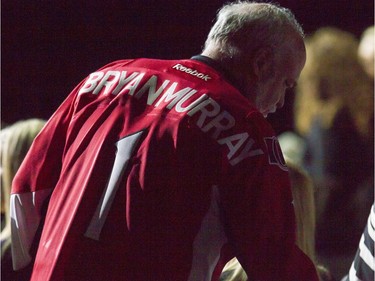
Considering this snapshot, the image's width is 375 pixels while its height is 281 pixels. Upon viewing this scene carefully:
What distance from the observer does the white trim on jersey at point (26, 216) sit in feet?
8.87

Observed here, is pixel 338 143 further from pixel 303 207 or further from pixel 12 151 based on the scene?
pixel 12 151

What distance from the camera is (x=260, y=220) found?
7.70ft

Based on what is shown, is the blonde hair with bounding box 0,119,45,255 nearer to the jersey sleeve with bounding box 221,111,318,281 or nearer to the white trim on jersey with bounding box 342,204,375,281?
the jersey sleeve with bounding box 221,111,318,281

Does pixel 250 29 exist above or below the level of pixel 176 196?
above

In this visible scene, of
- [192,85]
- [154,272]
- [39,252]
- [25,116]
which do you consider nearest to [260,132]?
[192,85]

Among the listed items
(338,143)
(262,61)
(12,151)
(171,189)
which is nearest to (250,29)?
(262,61)

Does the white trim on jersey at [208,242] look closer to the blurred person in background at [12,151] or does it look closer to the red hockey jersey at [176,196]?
the red hockey jersey at [176,196]

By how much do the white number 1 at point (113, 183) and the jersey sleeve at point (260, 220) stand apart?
0.28 metres

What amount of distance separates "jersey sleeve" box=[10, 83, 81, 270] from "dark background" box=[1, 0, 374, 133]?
3234mm

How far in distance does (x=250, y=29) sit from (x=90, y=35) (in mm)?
3521

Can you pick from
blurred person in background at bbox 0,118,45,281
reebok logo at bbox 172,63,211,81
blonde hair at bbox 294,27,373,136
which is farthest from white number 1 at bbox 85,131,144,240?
blonde hair at bbox 294,27,373,136

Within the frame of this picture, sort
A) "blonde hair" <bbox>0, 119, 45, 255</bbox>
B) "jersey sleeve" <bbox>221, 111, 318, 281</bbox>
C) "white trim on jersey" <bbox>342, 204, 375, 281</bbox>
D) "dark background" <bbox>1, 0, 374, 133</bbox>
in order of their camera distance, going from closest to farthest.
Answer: "jersey sleeve" <bbox>221, 111, 318, 281</bbox> < "white trim on jersey" <bbox>342, 204, 375, 281</bbox> < "blonde hair" <bbox>0, 119, 45, 255</bbox> < "dark background" <bbox>1, 0, 374, 133</bbox>

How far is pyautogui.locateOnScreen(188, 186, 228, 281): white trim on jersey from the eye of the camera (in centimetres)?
239

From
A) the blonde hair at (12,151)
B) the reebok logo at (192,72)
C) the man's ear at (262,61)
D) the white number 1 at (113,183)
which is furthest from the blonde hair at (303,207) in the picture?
the blonde hair at (12,151)
